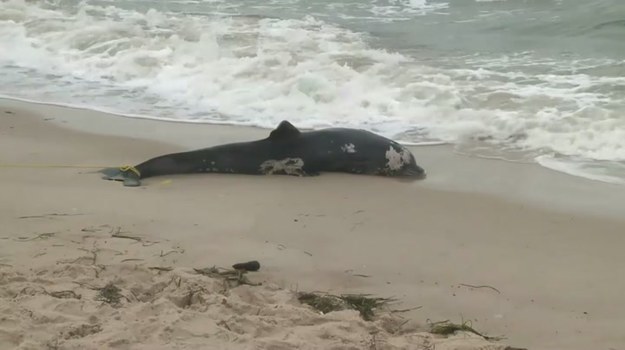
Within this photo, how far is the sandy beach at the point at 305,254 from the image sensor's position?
3.26 meters

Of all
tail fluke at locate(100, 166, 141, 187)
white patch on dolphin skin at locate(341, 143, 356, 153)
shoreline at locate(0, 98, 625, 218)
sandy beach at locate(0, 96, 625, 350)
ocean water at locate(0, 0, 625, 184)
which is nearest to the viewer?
sandy beach at locate(0, 96, 625, 350)

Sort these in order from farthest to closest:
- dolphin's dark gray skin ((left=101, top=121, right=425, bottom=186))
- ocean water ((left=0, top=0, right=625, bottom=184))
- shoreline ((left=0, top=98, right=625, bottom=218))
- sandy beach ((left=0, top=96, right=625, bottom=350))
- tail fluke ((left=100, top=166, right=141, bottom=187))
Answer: ocean water ((left=0, top=0, right=625, bottom=184)) < dolphin's dark gray skin ((left=101, top=121, right=425, bottom=186)) < tail fluke ((left=100, top=166, right=141, bottom=187)) < shoreline ((left=0, top=98, right=625, bottom=218)) < sandy beach ((left=0, top=96, right=625, bottom=350))

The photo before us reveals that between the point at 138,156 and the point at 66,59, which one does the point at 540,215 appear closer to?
the point at 138,156

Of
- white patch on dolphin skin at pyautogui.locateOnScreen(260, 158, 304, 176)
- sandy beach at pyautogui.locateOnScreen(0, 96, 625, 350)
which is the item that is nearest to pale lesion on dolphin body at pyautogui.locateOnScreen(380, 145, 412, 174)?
sandy beach at pyautogui.locateOnScreen(0, 96, 625, 350)

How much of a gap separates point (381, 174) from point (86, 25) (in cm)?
Result: 848

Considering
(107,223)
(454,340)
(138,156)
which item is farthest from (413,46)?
(454,340)

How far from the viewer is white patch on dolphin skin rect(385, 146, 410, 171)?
19.8ft

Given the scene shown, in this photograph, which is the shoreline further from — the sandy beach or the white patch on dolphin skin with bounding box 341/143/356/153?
the white patch on dolphin skin with bounding box 341/143/356/153

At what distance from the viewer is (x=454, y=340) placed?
10.7 ft

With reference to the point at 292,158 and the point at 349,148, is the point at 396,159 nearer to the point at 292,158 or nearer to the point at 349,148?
the point at 349,148

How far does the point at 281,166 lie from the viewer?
604 centimetres

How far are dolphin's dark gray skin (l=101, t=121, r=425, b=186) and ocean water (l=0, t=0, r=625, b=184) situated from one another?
944mm

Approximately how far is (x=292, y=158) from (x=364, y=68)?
3.88m

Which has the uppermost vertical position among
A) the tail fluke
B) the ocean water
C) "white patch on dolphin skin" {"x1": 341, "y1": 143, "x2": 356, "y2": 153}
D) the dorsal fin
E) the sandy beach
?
the ocean water
